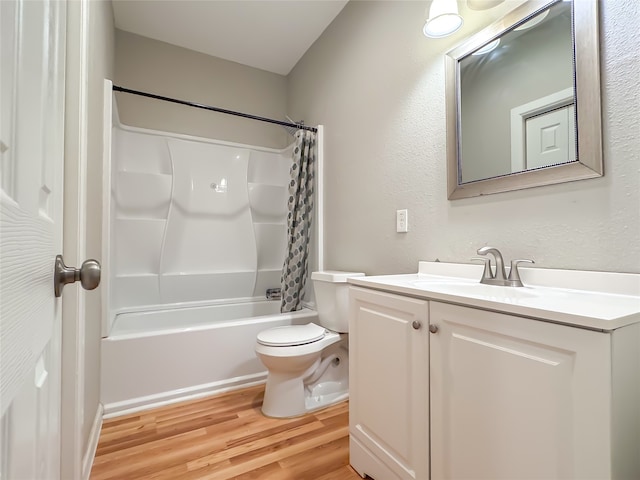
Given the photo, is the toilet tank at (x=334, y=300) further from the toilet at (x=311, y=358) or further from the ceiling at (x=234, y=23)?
the ceiling at (x=234, y=23)

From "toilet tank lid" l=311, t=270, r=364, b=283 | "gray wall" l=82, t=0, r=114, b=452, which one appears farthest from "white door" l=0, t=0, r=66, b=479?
"toilet tank lid" l=311, t=270, r=364, b=283

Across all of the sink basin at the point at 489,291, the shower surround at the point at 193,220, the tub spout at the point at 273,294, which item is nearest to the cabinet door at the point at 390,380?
the sink basin at the point at 489,291

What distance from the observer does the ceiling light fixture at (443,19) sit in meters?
1.26

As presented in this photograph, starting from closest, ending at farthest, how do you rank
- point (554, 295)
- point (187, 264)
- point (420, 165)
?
point (554, 295) → point (420, 165) → point (187, 264)

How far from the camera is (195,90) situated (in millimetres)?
2807

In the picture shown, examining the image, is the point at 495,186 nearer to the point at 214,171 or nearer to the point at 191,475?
the point at 191,475

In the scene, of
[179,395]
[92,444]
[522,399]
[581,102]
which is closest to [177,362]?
[179,395]

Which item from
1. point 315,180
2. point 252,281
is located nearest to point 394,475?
point 315,180

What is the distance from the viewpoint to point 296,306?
2.43 m

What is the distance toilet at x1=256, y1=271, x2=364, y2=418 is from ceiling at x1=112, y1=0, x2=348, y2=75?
76.7 inches

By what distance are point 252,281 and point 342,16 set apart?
2.31m

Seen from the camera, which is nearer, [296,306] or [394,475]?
[394,475]

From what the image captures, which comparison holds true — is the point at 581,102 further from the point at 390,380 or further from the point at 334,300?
the point at 334,300

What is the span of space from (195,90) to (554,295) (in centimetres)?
305
